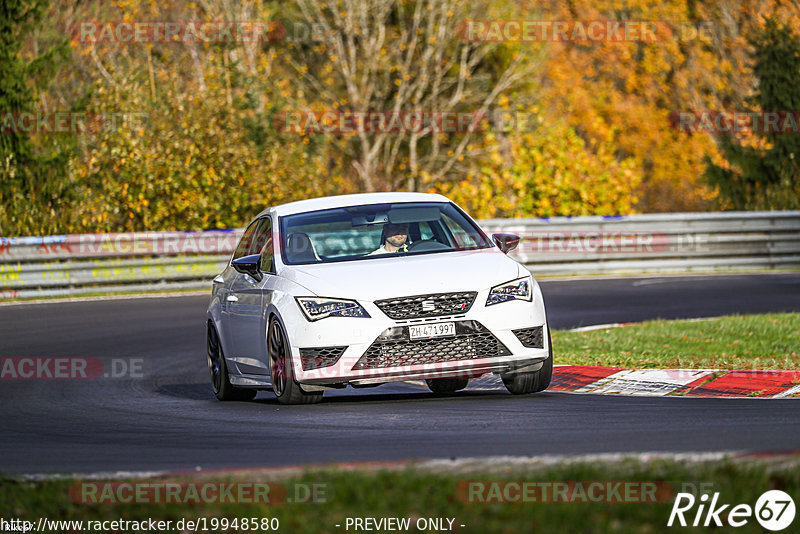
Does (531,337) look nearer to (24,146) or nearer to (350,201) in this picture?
(350,201)

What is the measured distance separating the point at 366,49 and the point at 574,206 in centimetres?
1490

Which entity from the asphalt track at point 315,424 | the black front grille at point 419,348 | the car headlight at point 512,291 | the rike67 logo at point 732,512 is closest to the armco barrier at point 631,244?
the asphalt track at point 315,424

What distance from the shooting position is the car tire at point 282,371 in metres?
10.6

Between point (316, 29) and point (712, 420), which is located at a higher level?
point (316, 29)

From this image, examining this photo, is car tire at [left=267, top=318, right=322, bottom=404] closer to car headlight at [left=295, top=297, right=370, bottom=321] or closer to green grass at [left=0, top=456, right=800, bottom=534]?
car headlight at [left=295, top=297, right=370, bottom=321]

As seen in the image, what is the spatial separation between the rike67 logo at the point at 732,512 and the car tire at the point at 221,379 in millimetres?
6745

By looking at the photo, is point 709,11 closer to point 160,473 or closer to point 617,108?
point 617,108

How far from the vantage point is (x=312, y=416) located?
10047mm

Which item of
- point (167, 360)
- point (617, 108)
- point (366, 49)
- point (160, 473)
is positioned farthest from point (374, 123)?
point (160, 473)

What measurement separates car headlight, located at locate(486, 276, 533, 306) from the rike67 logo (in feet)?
14.7

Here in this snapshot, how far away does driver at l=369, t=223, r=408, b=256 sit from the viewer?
37.4ft

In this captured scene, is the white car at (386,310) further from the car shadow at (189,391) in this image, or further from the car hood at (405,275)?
the car shadow at (189,391)

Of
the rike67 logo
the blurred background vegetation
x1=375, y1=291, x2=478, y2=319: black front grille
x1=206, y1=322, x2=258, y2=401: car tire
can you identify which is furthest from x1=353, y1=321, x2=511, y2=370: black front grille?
the blurred background vegetation

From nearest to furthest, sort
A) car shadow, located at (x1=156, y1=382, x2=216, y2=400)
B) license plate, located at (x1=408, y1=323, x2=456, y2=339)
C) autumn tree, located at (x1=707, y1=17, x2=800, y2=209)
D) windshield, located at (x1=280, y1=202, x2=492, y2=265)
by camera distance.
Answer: license plate, located at (x1=408, y1=323, x2=456, y2=339), windshield, located at (x1=280, y1=202, x2=492, y2=265), car shadow, located at (x1=156, y1=382, x2=216, y2=400), autumn tree, located at (x1=707, y1=17, x2=800, y2=209)
